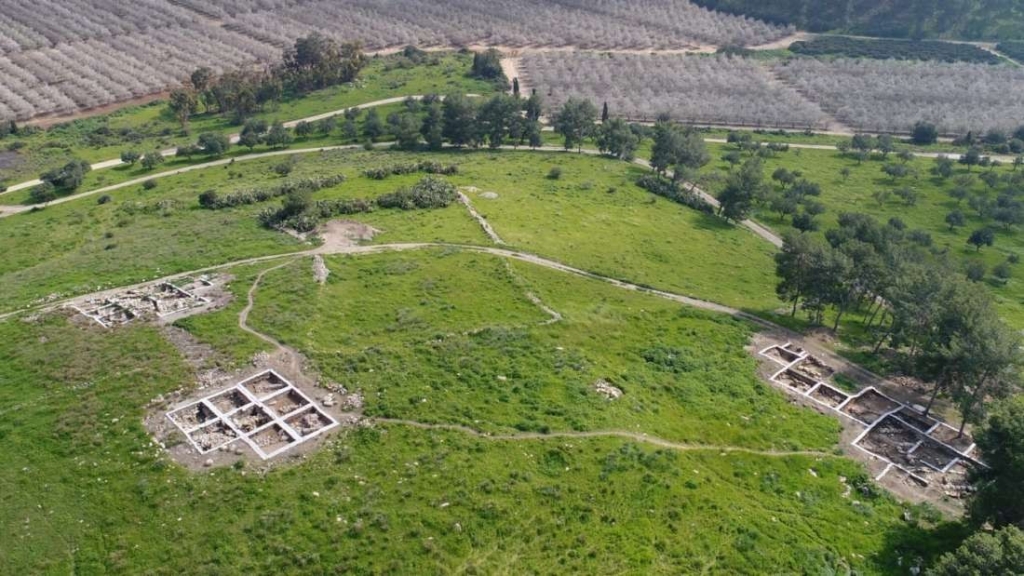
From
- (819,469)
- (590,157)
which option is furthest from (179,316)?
(590,157)

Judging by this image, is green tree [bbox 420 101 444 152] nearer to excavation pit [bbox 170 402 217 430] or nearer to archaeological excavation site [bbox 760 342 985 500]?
archaeological excavation site [bbox 760 342 985 500]

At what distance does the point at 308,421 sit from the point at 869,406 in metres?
52.6

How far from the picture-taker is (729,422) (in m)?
55.6

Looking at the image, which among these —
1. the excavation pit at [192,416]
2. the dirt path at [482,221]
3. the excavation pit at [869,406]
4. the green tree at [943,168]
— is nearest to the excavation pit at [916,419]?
the excavation pit at [869,406]

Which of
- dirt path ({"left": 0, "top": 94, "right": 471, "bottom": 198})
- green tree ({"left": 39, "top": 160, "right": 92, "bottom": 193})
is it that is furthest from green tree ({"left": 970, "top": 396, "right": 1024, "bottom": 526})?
green tree ({"left": 39, "top": 160, "right": 92, "bottom": 193})

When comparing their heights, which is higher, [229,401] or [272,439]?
[229,401]

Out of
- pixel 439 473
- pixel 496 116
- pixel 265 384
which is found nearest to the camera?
pixel 439 473

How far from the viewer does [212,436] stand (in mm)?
48344

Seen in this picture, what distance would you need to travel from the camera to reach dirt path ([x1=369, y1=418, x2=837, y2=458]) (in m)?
49.9

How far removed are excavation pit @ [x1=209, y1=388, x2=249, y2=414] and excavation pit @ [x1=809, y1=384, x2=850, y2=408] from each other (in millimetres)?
52798

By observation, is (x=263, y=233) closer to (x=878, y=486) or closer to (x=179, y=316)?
(x=179, y=316)

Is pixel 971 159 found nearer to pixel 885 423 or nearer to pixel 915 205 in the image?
pixel 915 205

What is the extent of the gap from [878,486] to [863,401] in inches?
590

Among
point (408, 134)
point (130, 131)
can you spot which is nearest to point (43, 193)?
point (130, 131)
